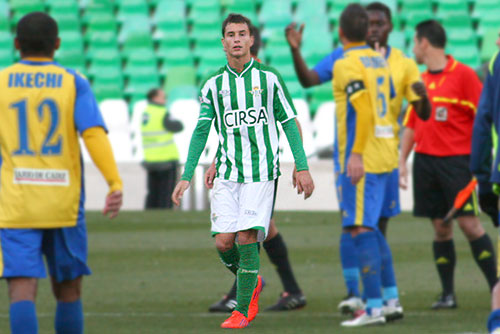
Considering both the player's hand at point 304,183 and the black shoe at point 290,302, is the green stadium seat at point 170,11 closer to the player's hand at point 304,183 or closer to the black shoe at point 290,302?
the black shoe at point 290,302

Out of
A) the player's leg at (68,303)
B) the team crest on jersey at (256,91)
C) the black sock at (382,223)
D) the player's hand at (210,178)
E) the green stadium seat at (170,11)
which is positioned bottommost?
the black sock at (382,223)

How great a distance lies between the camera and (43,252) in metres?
4.46

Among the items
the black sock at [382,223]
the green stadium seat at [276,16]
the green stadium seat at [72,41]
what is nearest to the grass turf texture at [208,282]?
the black sock at [382,223]

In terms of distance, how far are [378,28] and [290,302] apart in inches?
77.1

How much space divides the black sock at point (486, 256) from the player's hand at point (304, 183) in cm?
403

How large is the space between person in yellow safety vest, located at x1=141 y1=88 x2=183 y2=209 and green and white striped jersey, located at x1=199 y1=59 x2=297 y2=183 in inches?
412

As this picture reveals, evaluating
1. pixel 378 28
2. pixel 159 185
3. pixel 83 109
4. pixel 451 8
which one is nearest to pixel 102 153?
pixel 83 109

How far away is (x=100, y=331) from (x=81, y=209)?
1.89 metres

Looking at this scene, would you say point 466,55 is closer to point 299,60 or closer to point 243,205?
point 299,60

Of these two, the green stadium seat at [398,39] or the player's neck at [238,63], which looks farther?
the green stadium seat at [398,39]

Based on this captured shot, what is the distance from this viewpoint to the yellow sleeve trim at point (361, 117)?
216 inches

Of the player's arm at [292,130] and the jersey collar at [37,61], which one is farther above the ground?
the jersey collar at [37,61]

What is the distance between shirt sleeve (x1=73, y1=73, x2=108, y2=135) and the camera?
430 centimetres

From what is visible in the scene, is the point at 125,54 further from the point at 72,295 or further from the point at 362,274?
the point at 72,295
